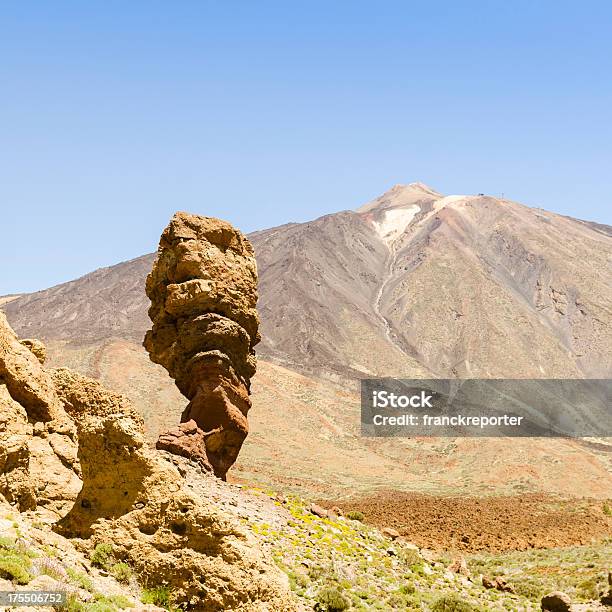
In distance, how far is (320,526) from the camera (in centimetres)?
1972

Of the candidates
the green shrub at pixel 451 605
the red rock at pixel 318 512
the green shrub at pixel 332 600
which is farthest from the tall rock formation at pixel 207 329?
the green shrub at pixel 451 605

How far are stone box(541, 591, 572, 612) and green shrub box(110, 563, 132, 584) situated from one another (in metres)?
12.1

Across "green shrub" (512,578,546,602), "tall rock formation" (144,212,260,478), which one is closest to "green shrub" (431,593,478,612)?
"green shrub" (512,578,546,602)

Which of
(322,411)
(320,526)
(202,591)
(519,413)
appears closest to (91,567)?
(202,591)

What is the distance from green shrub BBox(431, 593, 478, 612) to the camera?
1645cm

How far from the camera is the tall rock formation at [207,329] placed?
21.3 meters

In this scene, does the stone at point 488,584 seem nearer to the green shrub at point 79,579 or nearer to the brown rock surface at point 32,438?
the brown rock surface at point 32,438

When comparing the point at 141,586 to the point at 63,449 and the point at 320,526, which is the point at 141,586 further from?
the point at 320,526

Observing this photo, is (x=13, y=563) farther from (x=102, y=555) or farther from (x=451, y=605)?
(x=451, y=605)

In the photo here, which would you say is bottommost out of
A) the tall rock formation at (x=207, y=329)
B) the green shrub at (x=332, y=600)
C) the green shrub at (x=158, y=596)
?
the green shrub at (x=332, y=600)

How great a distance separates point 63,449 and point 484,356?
113859 millimetres

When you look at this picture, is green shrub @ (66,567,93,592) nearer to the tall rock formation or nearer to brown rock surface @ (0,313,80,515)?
brown rock surface @ (0,313,80,515)

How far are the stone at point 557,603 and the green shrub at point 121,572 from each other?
12.1 m

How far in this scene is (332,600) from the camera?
14.8 m
